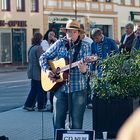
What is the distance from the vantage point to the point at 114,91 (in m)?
7.91

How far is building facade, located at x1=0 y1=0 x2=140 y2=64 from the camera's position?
40.7m

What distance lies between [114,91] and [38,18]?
117ft

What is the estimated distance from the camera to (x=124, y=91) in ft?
26.0

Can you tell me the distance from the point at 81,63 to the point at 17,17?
1419 inches

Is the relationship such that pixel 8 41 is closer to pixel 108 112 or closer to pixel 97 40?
pixel 97 40

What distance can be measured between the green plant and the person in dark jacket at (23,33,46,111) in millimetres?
3921

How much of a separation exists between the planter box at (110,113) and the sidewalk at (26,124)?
90cm

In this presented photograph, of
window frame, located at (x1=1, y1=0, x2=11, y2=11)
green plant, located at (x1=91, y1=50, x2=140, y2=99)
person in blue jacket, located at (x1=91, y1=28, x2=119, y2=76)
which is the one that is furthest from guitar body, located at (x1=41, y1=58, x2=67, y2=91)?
window frame, located at (x1=1, y1=0, x2=11, y2=11)

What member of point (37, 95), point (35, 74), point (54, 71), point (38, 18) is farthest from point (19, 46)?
point (54, 71)

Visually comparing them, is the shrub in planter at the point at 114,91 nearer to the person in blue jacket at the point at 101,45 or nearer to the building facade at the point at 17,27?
the person in blue jacket at the point at 101,45

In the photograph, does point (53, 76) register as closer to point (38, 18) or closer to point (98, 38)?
point (98, 38)

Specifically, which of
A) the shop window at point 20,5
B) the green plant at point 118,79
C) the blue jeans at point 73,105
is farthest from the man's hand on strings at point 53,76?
the shop window at point 20,5

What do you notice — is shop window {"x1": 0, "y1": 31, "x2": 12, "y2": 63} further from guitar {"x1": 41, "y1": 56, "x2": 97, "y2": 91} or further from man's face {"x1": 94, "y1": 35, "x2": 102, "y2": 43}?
guitar {"x1": 41, "y1": 56, "x2": 97, "y2": 91}

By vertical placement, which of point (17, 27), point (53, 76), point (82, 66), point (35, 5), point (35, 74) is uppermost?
point (35, 5)
